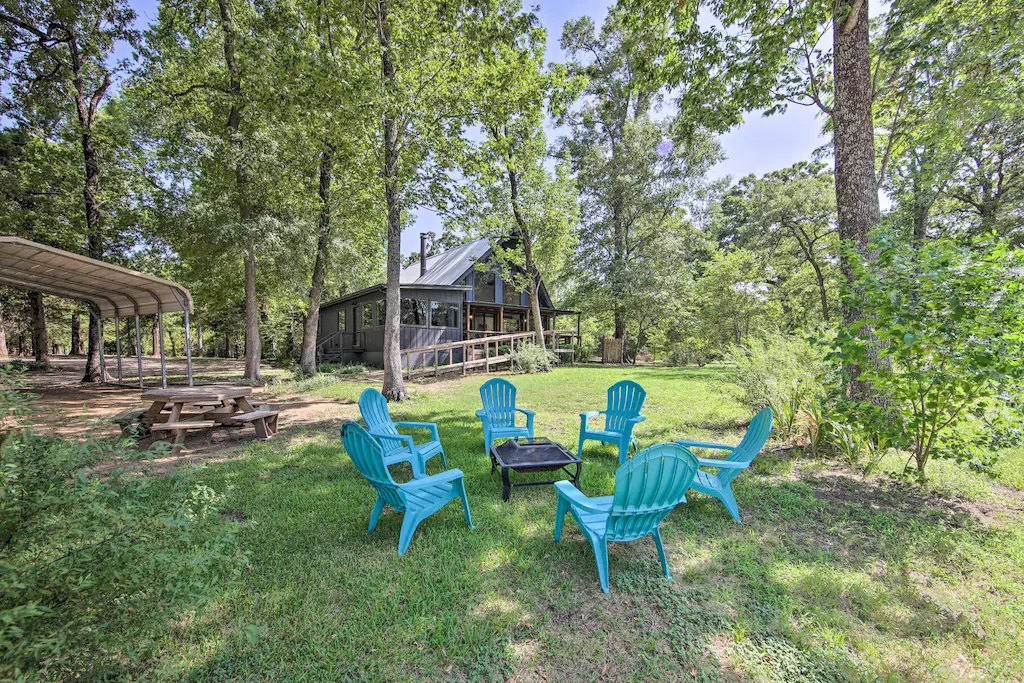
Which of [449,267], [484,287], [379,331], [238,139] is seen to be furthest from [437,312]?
[238,139]

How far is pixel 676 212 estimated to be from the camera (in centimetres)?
2112

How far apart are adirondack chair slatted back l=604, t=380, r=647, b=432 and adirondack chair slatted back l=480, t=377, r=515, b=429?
1.42 m

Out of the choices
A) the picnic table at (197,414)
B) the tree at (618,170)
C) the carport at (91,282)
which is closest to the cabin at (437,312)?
the tree at (618,170)

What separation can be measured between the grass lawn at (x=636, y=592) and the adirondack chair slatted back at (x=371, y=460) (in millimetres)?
424

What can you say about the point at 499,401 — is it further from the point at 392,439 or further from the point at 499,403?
the point at 392,439

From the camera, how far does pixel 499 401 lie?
5.70m

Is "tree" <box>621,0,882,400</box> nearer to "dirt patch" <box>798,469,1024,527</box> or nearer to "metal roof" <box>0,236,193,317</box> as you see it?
"dirt patch" <box>798,469,1024,527</box>

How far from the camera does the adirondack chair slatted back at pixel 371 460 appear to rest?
298 centimetres

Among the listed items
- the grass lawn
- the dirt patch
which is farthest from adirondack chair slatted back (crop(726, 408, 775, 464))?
the dirt patch

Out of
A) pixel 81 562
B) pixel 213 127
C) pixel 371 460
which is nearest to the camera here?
pixel 81 562

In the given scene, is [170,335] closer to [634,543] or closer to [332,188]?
[332,188]

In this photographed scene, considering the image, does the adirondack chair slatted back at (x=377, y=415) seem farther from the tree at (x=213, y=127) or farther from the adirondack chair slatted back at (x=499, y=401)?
the tree at (x=213, y=127)

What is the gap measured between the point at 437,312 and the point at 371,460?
15.5 metres

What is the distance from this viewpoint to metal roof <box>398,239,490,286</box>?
18219mm
